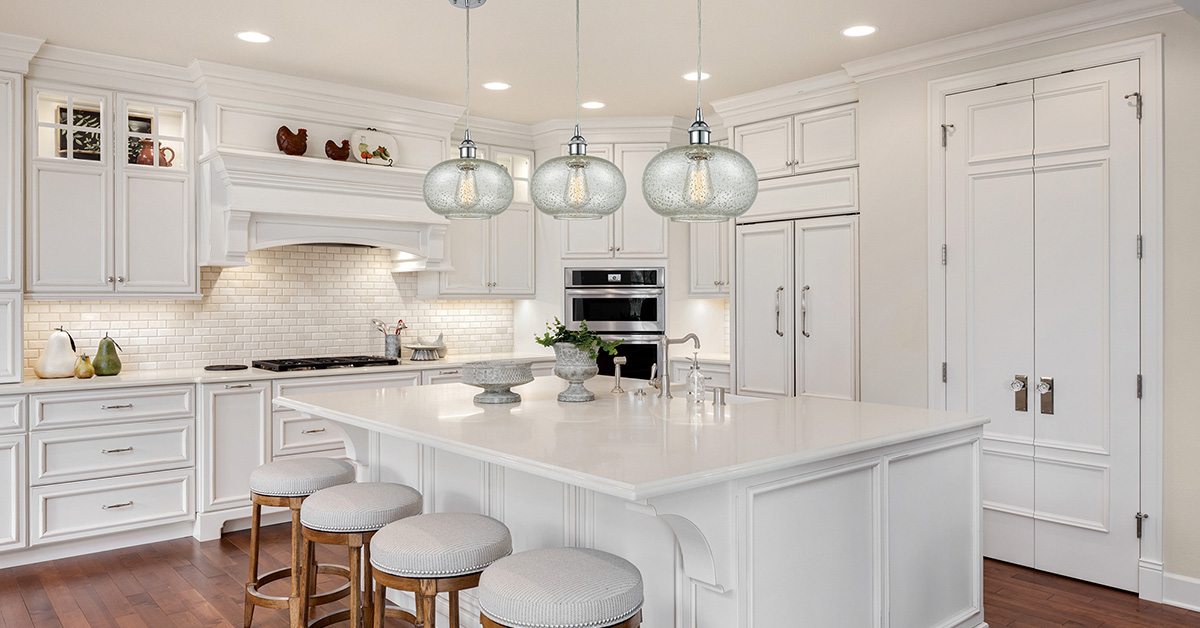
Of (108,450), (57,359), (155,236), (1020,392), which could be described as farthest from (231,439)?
(1020,392)

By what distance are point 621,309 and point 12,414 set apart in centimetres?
371

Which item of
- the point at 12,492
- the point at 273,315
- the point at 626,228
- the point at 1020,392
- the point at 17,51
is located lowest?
the point at 12,492

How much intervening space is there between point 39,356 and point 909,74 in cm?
507

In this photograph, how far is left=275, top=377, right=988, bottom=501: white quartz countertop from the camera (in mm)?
1977

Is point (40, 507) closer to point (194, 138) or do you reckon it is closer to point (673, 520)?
point (194, 138)

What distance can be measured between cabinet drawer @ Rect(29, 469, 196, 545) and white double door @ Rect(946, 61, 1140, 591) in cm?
425

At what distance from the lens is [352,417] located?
2.88 meters

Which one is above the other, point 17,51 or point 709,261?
point 17,51

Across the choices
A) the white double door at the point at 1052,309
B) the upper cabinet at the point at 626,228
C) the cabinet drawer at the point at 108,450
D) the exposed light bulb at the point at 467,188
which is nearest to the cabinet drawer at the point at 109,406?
the cabinet drawer at the point at 108,450

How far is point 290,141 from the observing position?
4812 mm

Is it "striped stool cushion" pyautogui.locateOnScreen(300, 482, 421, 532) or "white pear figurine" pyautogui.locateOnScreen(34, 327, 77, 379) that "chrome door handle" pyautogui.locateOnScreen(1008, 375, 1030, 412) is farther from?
"white pear figurine" pyautogui.locateOnScreen(34, 327, 77, 379)

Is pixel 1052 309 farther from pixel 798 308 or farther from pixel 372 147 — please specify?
pixel 372 147

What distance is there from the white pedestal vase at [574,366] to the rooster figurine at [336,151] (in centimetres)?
257

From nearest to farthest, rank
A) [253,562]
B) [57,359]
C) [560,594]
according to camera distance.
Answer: [560,594] < [253,562] < [57,359]
